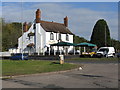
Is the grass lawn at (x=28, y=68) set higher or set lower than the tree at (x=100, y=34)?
lower

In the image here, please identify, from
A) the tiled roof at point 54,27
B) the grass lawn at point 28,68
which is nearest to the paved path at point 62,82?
the grass lawn at point 28,68

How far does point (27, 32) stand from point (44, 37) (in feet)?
19.3

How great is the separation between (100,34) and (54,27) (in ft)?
63.6

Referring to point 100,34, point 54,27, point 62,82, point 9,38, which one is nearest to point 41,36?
point 54,27

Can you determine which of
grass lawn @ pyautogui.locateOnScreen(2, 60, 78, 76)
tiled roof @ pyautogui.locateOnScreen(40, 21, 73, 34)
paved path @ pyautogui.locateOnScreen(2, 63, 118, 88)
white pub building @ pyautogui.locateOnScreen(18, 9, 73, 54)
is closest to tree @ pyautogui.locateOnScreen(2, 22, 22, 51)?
white pub building @ pyautogui.locateOnScreen(18, 9, 73, 54)

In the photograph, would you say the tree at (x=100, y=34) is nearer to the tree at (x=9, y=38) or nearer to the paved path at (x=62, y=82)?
the tree at (x=9, y=38)

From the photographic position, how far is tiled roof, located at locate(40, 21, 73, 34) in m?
57.0

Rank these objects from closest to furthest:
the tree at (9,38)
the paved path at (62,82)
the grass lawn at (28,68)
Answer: the paved path at (62,82) → the grass lawn at (28,68) → the tree at (9,38)

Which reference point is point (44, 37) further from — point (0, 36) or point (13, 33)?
point (13, 33)

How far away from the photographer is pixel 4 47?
220 ft

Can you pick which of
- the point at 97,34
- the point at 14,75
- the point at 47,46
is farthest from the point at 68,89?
the point at 97,34

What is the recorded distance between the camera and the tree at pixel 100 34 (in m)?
73.1

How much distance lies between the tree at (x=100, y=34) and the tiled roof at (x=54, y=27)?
12.9m

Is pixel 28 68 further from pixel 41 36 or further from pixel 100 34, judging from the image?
pixel 100 34
